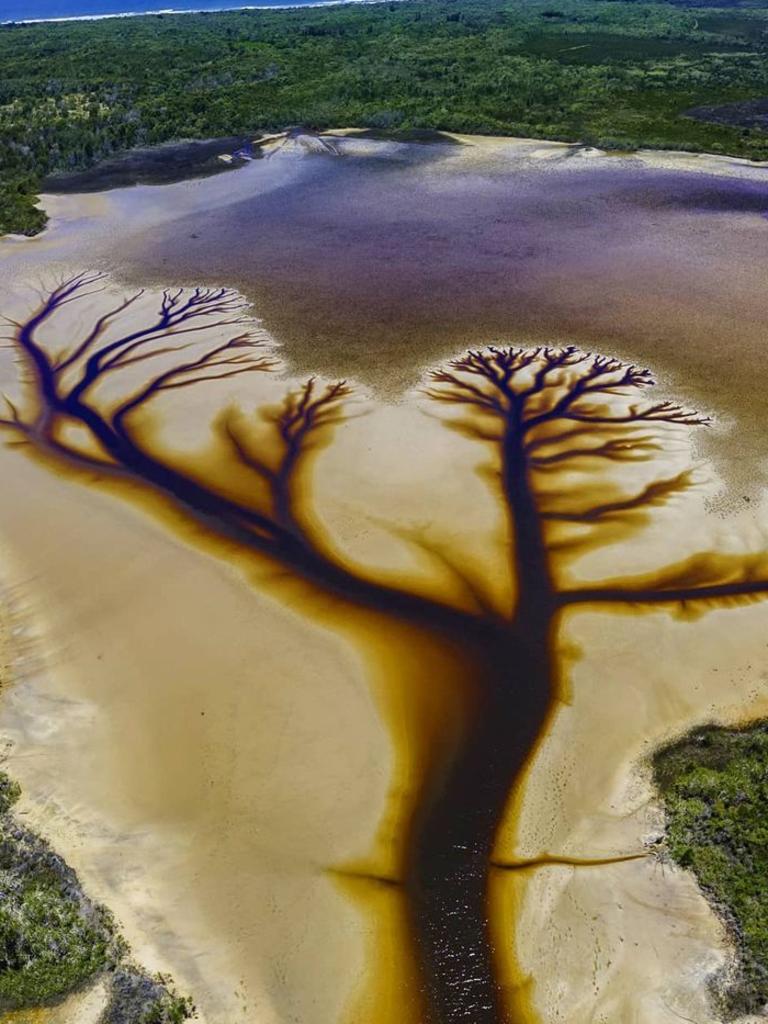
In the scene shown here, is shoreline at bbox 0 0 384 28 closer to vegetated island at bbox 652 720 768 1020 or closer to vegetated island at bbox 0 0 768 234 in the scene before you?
vegetated island at bbox 0 0 768 234

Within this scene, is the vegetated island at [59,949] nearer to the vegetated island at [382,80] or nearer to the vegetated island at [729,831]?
the vegetated island at [729,831]

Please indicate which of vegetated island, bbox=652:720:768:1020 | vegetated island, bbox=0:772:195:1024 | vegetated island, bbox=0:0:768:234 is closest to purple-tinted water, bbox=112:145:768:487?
vegetated island, bbox=0:0:768:234

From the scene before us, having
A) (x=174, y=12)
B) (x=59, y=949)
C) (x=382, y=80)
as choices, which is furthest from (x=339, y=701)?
(x=174, y=12)

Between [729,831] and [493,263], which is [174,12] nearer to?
[493,263]

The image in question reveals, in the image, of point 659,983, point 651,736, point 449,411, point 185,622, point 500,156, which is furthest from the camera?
point 500,156

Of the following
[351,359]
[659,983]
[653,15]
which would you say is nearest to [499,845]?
[659,983]

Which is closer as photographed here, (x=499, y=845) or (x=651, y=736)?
(x=499, y=845)

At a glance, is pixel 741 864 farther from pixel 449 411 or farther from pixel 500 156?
pixel 500 156
